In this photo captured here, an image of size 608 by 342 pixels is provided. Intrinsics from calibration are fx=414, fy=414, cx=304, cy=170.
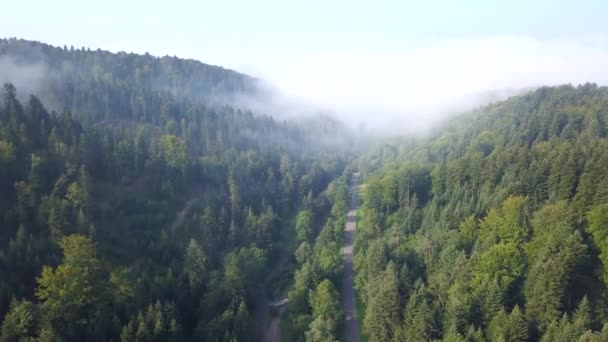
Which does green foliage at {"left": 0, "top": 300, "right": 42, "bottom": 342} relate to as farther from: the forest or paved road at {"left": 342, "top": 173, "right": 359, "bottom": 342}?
paved road at {"left": 342, "top": 173, "right": 359, "bottom": 342}

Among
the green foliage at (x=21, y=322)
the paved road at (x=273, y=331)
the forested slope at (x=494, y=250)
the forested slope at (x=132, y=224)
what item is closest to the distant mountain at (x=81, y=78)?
the forested slope at (x=132, y=224)

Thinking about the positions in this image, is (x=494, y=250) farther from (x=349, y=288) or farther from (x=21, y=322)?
(x=21, y=322)

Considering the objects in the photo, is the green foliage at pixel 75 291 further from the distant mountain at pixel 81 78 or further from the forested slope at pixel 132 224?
the distant mountain at pixel 81 78

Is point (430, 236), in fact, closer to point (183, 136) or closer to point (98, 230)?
point (98, 230)

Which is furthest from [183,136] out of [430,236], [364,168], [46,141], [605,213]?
[605,213]

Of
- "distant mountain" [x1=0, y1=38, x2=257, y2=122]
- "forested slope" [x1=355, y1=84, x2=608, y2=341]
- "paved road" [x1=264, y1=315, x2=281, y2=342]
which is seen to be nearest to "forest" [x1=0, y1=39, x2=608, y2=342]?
"forested slope" [x1=355, y1=84, x2=608, y2=341]
